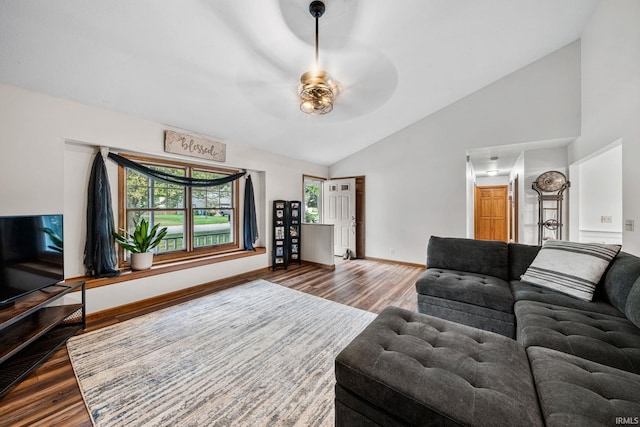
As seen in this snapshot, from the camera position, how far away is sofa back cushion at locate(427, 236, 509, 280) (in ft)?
8.43

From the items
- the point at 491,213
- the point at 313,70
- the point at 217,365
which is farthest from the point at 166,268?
the point at 491,213

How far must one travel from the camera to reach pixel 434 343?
4.41ft

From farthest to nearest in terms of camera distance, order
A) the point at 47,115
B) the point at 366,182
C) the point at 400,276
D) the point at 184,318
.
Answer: the point at 366,182
the point at 400,276
the point at 184,318
the point at 47,115

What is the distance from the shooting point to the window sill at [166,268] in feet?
8.74

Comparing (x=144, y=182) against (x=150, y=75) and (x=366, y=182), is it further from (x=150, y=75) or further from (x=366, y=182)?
(x=366, y=182)

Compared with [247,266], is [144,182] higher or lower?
higher

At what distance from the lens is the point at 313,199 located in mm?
6246

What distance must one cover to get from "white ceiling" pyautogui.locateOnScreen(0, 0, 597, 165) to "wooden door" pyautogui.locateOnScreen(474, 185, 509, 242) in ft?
15.8

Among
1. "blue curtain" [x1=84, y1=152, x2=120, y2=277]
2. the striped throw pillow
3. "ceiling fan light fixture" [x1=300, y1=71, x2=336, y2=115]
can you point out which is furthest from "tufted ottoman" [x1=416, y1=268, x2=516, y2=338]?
"blue curtain" [x1=84, y1=152, x2=120, y2=277]

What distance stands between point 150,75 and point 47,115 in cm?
110

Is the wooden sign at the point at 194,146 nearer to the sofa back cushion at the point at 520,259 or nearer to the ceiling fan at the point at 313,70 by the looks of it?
the ceiling fan at the point at 313,70

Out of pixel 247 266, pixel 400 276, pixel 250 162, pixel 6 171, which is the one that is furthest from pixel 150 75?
pixel 400 276

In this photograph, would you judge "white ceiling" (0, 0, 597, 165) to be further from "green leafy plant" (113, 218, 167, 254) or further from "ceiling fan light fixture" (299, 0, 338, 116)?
"green leafy plant" (113, 218, 167, 254)

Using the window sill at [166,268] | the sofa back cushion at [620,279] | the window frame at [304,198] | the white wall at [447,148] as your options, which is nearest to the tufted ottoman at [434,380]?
the sofa back cushion at [620,279]
